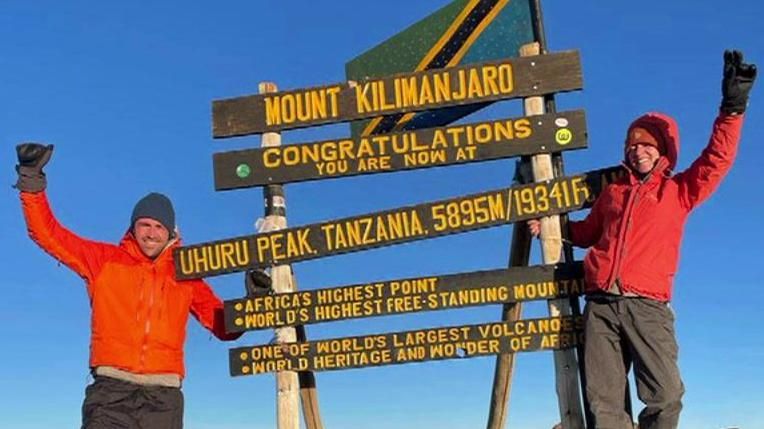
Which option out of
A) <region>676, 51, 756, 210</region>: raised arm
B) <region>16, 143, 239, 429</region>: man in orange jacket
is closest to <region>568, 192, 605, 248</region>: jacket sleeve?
<region>676, 51, 756, 210</region>: raised arm

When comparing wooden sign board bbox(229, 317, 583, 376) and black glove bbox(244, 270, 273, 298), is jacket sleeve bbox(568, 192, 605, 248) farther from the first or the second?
black glove bbox(244, 270, 273, 298)

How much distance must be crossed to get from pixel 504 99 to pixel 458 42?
1034 millimetres

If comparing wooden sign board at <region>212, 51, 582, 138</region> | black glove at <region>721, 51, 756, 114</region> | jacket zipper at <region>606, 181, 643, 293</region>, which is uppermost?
wooden sign board at <region>212, 51, 582, 138</region>

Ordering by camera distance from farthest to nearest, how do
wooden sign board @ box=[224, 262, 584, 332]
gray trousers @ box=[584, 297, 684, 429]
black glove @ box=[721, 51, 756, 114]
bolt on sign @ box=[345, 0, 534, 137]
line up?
bolt on sign @ box=[345, 0, 534, 137] → wooden sign board @ box=[224, 262, 584, 332] → gray trousers @ box=[584, 297, 684, 429] → black glove @ box=[721, 51, 756, 114]

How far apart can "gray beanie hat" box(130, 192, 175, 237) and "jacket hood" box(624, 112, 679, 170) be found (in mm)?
3620

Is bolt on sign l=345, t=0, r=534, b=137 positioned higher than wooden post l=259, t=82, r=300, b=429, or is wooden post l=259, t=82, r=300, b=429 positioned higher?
bolt on sign l=345, t=0, r=534, b=137

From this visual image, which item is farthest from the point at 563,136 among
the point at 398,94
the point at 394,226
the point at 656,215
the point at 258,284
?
the point at 258,284

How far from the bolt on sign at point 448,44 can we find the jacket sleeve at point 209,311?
7.41 feet

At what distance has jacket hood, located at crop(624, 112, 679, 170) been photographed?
6689mm

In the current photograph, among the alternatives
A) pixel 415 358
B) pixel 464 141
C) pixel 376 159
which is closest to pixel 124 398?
pixel 415 358

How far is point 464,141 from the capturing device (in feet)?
24.5

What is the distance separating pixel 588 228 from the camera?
7.18m

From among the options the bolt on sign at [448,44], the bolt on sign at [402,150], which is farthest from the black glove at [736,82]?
the bolt on sign at [448,44]

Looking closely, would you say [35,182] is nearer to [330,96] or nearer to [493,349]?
[330,96]
